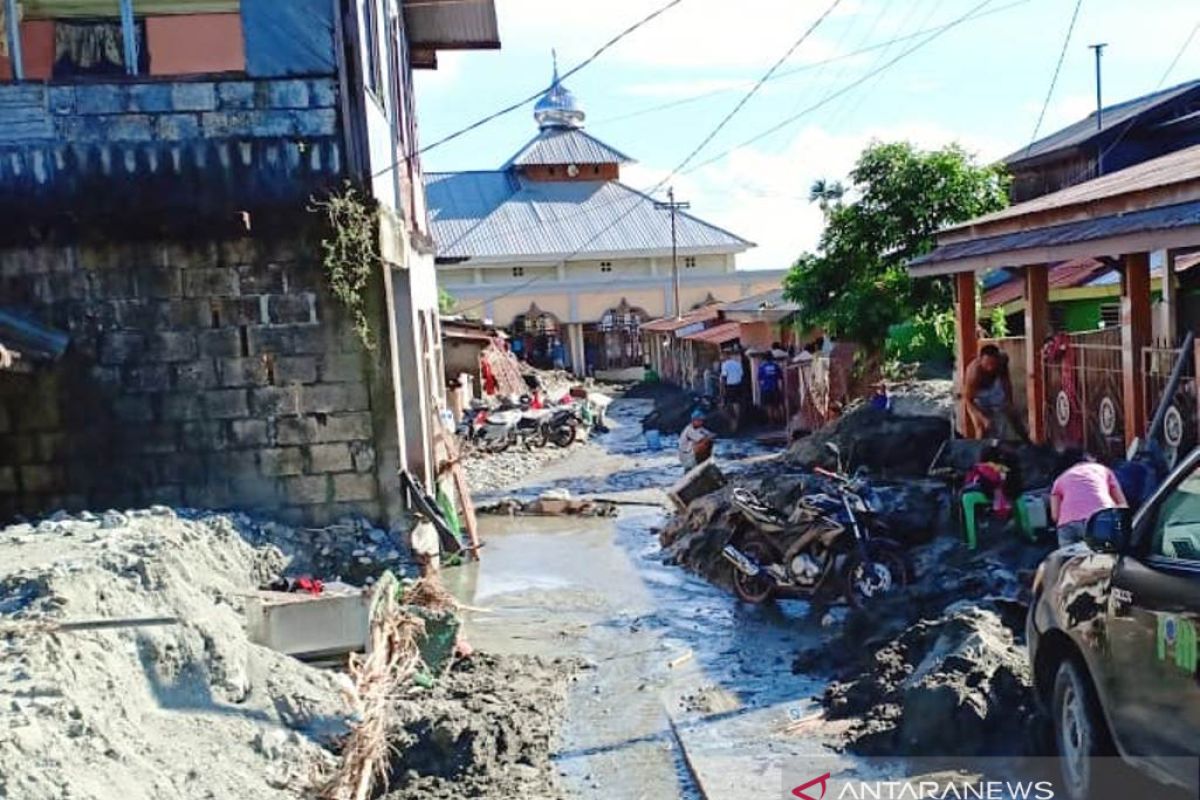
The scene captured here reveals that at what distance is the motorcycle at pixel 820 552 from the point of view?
1100cm

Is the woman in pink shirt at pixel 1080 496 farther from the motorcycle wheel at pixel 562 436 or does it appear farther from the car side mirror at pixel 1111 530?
Answer: the motorcycle wheel at pixel 562 436

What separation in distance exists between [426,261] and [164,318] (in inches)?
307

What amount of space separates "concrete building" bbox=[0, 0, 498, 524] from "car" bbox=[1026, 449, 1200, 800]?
6.67m

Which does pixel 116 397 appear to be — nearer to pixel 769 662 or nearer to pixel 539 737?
pixel 539 737

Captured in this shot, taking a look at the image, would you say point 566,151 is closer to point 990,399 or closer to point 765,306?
point 765,306

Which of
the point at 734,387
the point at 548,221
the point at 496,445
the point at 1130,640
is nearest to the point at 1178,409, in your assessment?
the point at 1130,640

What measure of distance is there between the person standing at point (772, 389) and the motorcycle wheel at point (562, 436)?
468 cm

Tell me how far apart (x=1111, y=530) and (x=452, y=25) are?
15465 millimetres

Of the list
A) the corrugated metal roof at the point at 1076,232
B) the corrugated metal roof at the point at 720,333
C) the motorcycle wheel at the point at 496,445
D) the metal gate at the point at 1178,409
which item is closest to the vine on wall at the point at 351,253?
the corrugated metal roof at the point at 1076,232

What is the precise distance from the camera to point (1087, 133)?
29047 millimetres

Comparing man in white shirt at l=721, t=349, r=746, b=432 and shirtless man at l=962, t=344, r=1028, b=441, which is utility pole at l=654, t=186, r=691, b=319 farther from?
shirtless man at l=962, t=344, r=1028, b=441

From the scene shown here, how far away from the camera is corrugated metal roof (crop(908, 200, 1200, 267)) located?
8923mm

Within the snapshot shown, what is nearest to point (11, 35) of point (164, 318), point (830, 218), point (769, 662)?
point (164, 318)

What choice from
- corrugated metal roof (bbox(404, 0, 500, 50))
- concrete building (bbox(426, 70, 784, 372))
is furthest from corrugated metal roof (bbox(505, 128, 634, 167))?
corrugated metal roof (bbox(404, 0, 500, 50))
